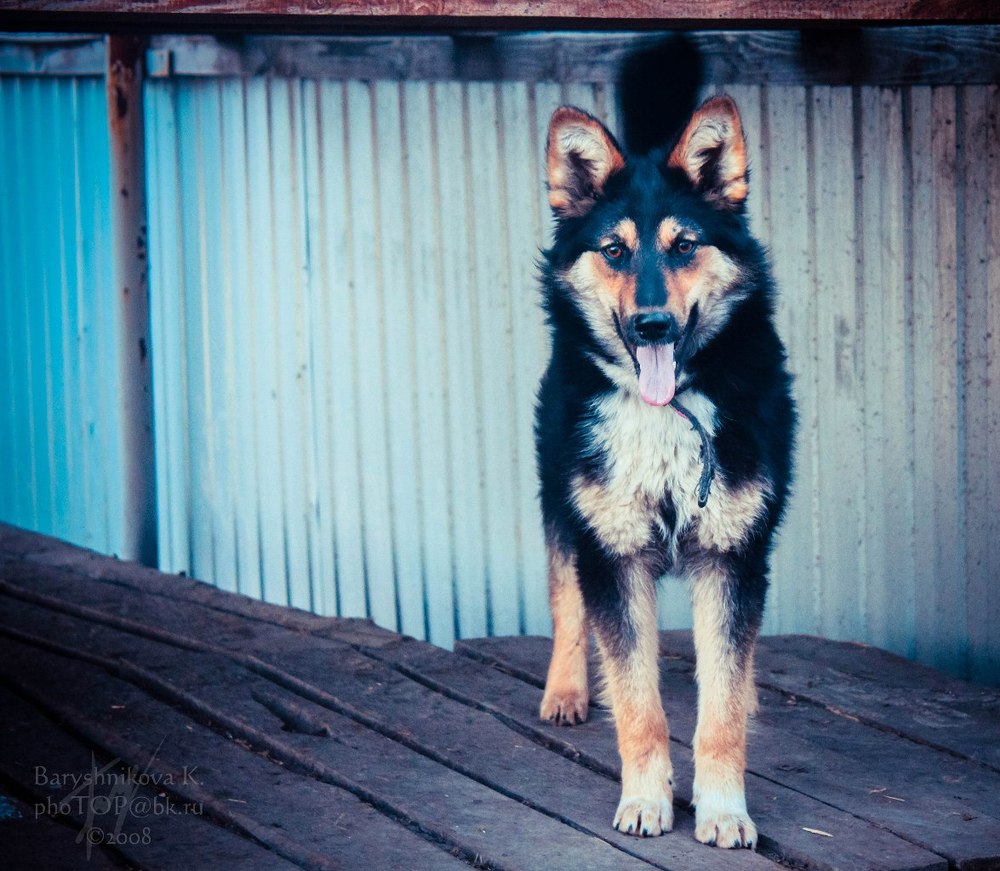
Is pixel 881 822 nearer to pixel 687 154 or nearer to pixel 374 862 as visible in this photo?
pixel 374 862

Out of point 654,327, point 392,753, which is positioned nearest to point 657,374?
point 654,327

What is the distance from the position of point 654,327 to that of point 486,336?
2329mm

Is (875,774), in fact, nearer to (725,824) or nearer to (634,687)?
(725,824)

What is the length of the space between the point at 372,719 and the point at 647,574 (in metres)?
1.15

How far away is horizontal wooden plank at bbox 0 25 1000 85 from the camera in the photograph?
5.33m

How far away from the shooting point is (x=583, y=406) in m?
3.70

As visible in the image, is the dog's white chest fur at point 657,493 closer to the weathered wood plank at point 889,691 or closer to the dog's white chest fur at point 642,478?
the dog's white chest fur at point 642,478

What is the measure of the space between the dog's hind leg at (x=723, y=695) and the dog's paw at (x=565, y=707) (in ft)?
2.54

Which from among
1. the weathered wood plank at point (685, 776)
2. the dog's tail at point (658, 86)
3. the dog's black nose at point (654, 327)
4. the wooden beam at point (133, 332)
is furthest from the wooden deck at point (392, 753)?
the dog's tail at point (658, 86)

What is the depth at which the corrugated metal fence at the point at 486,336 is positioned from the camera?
18.0 ft

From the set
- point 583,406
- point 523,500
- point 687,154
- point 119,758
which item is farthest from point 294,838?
point 523,500

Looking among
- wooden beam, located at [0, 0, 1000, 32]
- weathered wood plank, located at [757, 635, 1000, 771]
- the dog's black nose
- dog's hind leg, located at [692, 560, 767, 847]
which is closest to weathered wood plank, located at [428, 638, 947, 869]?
dog's hind leg, located at [692, 560, 767, 847]

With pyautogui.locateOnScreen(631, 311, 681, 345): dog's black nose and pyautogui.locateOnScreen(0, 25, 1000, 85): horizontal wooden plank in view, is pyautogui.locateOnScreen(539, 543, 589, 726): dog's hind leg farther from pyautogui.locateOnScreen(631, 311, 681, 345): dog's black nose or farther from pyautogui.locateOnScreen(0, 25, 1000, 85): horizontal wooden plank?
pyautogui.locateOnScreen(0, 25, 1000, 85): horizontal wooden plank

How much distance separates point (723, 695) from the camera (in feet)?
11.0
